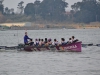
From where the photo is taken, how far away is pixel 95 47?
56.5 metres

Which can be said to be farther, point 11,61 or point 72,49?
point 72,49

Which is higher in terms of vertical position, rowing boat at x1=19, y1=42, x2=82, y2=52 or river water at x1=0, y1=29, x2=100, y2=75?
rowing boat at x1=19, y1=42, x2=82, y2=52

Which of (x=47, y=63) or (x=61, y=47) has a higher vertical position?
(x=61, y=47)

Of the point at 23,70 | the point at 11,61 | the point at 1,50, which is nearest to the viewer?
the point at 23,70

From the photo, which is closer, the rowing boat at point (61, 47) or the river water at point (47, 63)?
the river water at point (47, 63)

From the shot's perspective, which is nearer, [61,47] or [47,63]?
[47,63]

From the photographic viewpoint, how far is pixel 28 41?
47875 millimetres

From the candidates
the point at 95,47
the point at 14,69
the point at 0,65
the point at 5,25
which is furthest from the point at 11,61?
the point at 5,25

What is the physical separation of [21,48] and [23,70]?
12.3 meters

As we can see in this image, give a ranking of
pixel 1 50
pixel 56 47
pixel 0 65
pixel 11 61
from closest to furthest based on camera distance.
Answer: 1. pixel 0 65
2. pixel 11 61
3. pixel 56 47
4. pixel 1 50

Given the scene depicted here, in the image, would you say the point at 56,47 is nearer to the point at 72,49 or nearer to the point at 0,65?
the point at 72,49

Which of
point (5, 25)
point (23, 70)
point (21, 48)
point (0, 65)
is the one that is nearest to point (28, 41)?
point (21, 48)

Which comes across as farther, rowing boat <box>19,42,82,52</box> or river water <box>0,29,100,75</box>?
rowing boat <box>19,42,82,52</box>

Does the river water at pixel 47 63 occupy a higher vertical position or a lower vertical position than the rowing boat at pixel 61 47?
lower
